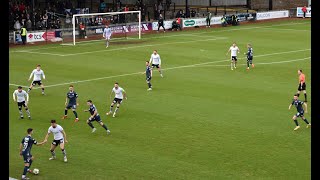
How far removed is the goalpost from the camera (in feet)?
201

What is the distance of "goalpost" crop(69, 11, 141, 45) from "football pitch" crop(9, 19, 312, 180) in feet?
24.1

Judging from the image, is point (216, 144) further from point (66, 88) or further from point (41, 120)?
point (66, 88)

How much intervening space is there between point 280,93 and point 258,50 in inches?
818

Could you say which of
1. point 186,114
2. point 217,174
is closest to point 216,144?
point 217,174

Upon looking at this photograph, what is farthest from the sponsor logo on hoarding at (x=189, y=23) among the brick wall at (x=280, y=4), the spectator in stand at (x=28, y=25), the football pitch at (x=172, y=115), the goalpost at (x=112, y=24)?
the spectator in stand at (x=28, y=25)

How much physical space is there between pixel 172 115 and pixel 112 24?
38.5m

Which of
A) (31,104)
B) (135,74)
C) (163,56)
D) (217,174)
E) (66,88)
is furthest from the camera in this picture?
(163,56)

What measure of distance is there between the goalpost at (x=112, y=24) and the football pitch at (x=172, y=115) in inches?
289

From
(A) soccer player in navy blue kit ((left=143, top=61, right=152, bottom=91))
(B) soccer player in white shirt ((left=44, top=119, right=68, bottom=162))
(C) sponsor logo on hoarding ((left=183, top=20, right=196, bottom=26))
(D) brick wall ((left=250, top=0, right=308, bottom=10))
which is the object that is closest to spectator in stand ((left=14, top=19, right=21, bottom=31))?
(C) sponsor logo on hoarding ((left=183, top=20, right=196, bottom=26))

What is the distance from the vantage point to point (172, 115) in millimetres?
27328

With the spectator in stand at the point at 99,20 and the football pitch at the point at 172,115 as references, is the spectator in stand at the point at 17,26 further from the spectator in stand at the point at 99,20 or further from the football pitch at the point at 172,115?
the spectator in stand at the point at 99,20

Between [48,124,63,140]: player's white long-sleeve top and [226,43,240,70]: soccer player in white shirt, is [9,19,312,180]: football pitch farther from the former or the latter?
[48,124,63,140]: player's white long-sleeve top

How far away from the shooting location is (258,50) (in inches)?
2088

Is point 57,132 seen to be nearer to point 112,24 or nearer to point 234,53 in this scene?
point 234,53
